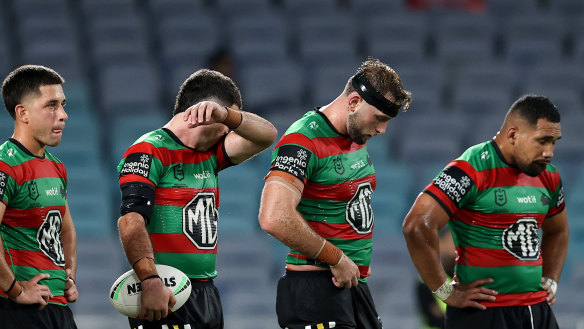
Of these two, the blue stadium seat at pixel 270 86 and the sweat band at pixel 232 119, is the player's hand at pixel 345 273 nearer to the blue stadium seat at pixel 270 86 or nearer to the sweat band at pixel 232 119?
the sweat band at pixel 232 119

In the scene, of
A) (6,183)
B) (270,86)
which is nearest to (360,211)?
(6,183)

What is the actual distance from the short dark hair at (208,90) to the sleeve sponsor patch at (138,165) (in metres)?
0.40

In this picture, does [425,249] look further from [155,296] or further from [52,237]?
[52,237]

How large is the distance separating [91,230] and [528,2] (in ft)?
19.7

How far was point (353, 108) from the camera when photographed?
4.21 metres

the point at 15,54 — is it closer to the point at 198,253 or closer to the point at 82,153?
the point at 82,153

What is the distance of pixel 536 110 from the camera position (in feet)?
14.8

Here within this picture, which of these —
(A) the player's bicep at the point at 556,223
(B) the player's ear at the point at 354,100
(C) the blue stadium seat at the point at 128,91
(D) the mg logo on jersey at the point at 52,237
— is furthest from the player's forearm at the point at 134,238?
(C) the blue stadium seat at the point at 128,91

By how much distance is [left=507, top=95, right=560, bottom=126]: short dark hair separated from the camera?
4.49m

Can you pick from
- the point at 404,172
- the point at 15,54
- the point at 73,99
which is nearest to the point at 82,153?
the point at 73,99

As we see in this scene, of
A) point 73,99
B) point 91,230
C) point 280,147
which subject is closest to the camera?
point 280,147

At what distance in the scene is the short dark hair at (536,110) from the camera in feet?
14.7

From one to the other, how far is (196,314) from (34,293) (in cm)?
76

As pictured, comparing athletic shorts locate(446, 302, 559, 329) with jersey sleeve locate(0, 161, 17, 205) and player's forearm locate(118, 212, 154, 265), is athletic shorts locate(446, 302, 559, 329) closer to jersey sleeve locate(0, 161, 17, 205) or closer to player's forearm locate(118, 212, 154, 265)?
player's forearm locate(118, 212, 154, 265)
